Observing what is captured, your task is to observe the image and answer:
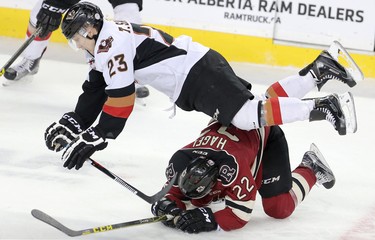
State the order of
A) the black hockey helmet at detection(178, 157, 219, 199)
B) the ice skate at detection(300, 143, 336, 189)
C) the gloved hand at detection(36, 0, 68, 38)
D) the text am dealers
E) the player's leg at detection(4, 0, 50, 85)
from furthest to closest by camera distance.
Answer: the text am dealers
the player's leg at detection(4, 0, 50, 85)
the gloved hand at detection(36, 0, 68, 38)
the ice skate at detection(300, 143, 336, 189)
the black hockey helmet at detection(178, 157, 219, 199)

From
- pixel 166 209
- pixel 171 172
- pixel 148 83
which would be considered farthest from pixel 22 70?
pixel 166 209

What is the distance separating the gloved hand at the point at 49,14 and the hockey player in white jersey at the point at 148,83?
1266 millimetres

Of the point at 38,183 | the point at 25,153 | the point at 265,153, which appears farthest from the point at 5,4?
the point at 265,153

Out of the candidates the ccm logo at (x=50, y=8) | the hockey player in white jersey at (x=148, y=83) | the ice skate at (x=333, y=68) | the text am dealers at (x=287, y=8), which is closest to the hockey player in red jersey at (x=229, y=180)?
the hockey player in white jersey at (x=148, y=83)

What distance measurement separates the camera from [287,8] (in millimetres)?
6051

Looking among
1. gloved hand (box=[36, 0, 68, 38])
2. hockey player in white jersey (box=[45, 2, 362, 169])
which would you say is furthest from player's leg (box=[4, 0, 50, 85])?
hockey player in white jersey (box=[45, 2, 362, 169])

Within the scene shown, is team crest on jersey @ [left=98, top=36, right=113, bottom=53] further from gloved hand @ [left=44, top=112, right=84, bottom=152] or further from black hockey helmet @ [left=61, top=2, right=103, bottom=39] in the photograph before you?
gloved hand @ [left=44, top=112, right=84, bottom=152]

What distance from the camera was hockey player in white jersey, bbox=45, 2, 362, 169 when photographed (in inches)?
130

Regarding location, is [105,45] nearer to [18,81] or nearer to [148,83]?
[148,83]

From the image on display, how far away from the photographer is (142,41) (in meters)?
3.42

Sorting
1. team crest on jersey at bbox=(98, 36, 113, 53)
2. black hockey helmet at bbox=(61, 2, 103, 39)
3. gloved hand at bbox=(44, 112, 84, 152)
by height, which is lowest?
gloved hand at bbox=(44, 112, 84, 152)

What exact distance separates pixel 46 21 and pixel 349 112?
1934 millimetres

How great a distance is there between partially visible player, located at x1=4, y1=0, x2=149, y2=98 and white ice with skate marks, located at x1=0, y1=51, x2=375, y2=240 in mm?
89

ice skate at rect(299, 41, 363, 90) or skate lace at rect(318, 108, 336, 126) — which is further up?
ice skate at rect(299, 41, 363, 90)
